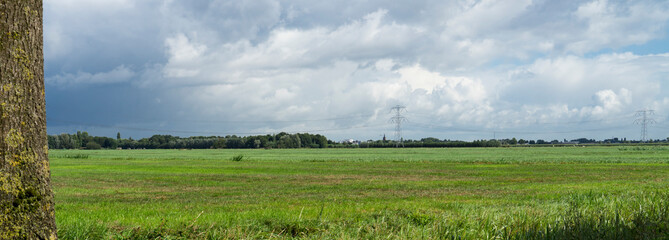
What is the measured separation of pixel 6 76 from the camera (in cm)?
462

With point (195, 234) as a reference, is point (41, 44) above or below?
above

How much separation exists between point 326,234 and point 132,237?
323cm

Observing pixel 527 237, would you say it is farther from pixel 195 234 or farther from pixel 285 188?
pixel 285 188

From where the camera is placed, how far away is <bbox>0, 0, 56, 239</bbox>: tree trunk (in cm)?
463

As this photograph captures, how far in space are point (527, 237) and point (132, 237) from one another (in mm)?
6696

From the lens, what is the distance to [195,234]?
843 cm

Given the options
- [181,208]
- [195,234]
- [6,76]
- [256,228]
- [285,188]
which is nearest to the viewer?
[6,76]

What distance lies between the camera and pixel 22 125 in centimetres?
470

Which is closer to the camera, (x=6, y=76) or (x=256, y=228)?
(x=6, y=76)

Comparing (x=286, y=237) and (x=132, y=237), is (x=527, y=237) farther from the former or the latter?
(x=132, y=237)

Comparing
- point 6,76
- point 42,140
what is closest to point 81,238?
point 42,140

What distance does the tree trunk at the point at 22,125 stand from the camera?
4.63 meters

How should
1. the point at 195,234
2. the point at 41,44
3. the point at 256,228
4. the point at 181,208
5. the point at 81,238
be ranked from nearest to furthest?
the point at 41,44, the point at 81,238, the point at 195,234, the point at 256,228, the point at 181,208

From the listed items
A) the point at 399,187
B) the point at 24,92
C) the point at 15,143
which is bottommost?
the point at 399,187
